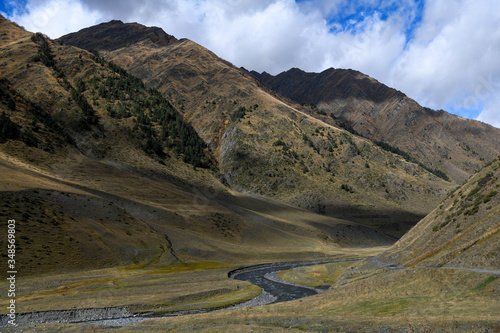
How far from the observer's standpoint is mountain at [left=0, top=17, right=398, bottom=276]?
237 ft

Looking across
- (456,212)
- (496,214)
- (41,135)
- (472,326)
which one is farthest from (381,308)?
(41,135)

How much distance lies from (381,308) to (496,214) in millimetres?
23702

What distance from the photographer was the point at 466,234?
A: 43.7 meters

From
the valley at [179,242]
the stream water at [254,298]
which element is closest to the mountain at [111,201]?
the valley at [179,242]

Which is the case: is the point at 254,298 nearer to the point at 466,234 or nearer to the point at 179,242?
the point at 466,234

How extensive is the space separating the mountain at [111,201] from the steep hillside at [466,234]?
5734 centimetres

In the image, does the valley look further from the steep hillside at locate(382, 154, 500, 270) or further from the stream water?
the stream water

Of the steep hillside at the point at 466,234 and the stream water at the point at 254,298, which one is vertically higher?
the steep hillside at the point at 466,234

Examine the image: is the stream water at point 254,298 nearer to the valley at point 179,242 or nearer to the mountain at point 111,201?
the valley at point 179,242

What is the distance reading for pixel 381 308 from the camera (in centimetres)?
3095

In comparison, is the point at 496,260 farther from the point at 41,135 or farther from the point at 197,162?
the point at 197,162

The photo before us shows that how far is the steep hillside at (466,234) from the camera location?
35894 millimetres

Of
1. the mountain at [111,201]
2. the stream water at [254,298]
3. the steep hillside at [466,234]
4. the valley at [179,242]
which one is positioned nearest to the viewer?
the valley at [179,242]

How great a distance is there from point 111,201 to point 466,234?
97.1 m
